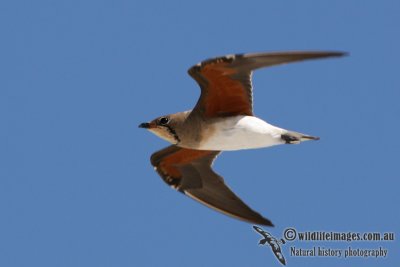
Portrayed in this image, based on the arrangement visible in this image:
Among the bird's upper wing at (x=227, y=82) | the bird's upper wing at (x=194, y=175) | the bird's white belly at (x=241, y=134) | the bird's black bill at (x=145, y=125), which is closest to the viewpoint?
the bird's upper wing at (x=227, y=82)

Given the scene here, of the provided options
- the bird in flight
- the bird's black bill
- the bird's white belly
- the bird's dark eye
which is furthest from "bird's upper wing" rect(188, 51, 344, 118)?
the bird's black bill

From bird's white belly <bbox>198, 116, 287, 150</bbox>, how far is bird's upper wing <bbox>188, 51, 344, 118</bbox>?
18 centimetres

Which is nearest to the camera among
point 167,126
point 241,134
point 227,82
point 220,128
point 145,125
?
point 227,82

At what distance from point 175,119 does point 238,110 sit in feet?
3.11

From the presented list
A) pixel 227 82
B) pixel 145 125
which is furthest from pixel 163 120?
pixel 227 82

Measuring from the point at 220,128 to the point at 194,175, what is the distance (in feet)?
5.30

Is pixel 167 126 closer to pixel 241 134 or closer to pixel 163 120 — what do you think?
pixel 163 120

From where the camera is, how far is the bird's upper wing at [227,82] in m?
9.98

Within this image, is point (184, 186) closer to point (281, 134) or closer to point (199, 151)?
point (199, 151)

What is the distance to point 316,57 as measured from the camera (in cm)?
857

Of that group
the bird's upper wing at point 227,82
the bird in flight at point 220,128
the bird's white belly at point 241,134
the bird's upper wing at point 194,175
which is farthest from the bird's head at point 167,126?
the bird's upper wing at point 194,175

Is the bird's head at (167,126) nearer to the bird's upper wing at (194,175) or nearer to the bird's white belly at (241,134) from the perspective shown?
the bird's white belly at (241,134)

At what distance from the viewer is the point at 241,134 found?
11055 mm

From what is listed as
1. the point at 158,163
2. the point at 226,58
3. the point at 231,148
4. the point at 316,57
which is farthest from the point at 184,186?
the point at 316,57
